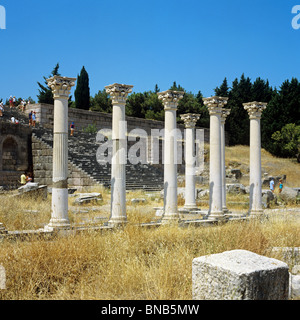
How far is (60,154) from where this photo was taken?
1098 centimetres

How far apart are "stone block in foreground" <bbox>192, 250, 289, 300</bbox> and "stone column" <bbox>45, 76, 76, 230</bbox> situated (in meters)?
5.70

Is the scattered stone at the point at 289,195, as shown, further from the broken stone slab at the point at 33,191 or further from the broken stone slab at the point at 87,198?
the broken stone slab at the point at 33,191

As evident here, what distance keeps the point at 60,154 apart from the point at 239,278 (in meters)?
7.03

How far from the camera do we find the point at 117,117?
39.4ft

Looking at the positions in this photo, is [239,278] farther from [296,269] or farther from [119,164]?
[119,164]

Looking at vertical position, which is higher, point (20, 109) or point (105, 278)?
point (20, 109)

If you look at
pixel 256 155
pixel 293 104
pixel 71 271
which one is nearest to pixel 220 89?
pixel 293 104

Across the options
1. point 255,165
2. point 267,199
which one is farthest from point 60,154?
point 267,199

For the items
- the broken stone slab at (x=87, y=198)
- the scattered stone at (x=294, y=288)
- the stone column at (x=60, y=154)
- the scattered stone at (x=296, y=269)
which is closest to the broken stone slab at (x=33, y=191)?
the broken stone slab at (x=87, y=198)

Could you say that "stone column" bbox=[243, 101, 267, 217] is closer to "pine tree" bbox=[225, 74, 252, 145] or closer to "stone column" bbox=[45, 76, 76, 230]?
"stone column" bbox=[45, 76, 76, 230]
